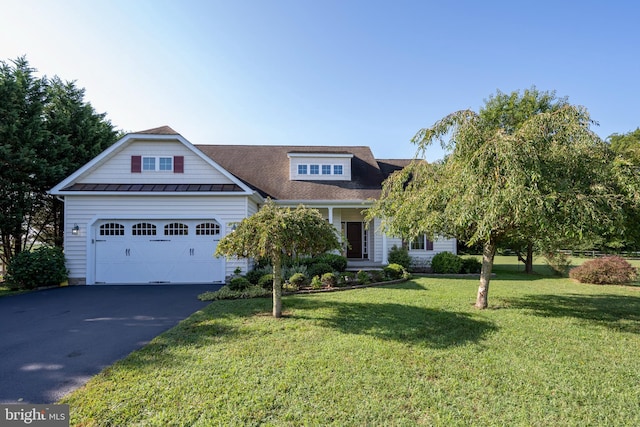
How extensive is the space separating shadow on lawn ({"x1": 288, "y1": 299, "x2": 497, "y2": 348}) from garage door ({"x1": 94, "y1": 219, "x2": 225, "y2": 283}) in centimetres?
511

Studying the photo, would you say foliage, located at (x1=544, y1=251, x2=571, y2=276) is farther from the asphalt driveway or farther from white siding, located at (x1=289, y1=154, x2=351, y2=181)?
the asphalt driveway

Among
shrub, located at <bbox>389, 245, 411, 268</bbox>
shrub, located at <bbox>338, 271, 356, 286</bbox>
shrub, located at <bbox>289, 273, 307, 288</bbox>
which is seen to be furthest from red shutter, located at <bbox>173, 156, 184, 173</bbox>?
shrub, located at <bbox>389, 245, 411, 268</bbox>

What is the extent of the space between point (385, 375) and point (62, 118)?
54.1 ft

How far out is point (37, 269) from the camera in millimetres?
9828

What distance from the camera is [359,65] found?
1139 centimetres

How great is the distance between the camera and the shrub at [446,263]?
1265 cm

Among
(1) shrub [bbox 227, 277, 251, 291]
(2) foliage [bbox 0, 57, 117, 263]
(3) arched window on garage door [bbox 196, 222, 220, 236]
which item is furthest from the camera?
(3) arched window on garage door [bbox 196, 222, 220, 236]

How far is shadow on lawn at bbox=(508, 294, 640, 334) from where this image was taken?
627cm

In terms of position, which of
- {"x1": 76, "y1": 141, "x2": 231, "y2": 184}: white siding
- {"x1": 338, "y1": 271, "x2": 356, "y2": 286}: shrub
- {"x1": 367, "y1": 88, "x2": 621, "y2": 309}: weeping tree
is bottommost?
{"x1": 338, "y1": 271, "x2": 356, "y2": 286}: shrub

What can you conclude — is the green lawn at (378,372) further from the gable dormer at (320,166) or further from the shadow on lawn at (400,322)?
the gable dormer at (320,166)

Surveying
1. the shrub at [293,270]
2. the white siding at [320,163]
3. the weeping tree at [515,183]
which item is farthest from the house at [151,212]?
the weeping tree at [515,183]

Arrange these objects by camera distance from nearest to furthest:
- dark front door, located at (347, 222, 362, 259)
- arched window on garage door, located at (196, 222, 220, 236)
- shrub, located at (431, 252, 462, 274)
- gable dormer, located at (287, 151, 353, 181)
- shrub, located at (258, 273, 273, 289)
→ shrub, located at (258, 273, 273, 289), arched window on garage door, located at (196, 222, 220, 236), shrub, located at (431, 252, 462, 274), gable dormer, located at (287, 151, 353, 181), dark front door, located at (347, 222, 362, 259)

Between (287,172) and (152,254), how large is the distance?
7.21 m

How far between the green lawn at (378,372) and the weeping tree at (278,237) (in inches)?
54.5
